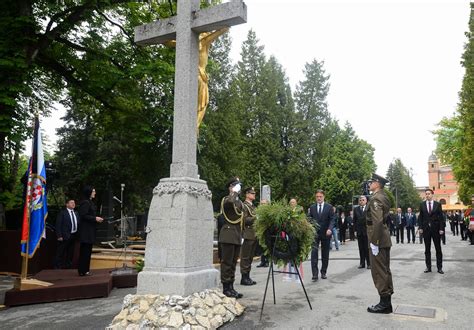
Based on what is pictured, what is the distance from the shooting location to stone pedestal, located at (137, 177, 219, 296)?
570 cm

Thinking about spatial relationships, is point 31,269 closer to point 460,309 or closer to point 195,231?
point 195,231

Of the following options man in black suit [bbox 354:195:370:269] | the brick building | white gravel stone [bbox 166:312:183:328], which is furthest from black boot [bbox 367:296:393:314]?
the brick building

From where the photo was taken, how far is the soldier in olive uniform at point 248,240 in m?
9.02

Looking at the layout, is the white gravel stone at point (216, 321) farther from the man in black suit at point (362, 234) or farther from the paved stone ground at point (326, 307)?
the man in black suit at point (362, 234)

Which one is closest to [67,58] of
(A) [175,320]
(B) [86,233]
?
(B) [86,233]

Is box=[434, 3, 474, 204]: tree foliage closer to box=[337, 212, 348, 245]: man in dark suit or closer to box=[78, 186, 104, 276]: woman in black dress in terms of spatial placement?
box=[337, 212, 348, 245]: man in dark suit

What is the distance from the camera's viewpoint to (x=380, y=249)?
644 centimetres

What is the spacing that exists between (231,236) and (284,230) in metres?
1.25

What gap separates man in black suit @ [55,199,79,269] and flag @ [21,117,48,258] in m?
2.74

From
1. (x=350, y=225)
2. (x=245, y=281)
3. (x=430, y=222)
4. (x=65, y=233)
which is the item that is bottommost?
(x=245, y=281)

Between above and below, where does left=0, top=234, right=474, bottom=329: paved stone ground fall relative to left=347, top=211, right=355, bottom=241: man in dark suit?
below

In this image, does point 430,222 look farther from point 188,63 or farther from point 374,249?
point 188,63

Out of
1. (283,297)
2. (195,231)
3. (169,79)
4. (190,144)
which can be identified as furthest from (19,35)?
(283,297)

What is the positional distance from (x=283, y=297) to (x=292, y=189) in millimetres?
35435
